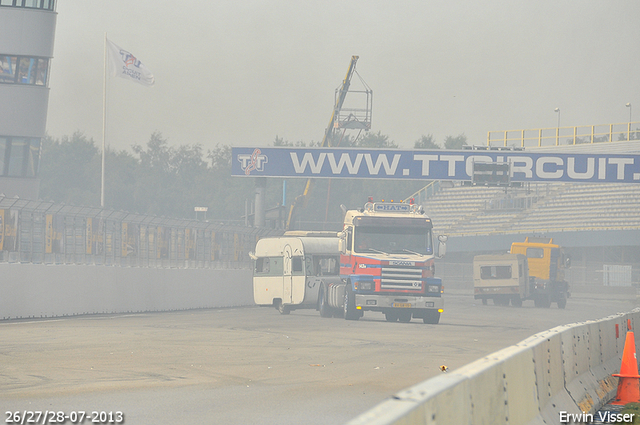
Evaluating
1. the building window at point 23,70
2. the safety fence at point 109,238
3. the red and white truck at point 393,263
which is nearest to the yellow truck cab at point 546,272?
the safety fence at point 109,238

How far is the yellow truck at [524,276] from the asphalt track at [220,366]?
2245cm

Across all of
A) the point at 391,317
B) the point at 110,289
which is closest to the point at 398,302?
the point at 391,317

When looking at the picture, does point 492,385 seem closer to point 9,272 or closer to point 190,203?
point 9,272

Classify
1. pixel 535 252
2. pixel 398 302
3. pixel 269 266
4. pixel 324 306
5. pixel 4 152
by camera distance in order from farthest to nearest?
pixel 535 252
pixel 4 152
pixel 269 266
pixel 324 306
pixel 398 302

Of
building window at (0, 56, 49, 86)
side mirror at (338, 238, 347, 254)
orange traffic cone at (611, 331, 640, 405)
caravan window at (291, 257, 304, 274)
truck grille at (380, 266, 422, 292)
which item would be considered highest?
building window at (0, 56, 49, 86)

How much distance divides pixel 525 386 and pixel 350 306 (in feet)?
64.5

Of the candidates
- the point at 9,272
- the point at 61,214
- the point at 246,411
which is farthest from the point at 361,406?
the point at 61,214

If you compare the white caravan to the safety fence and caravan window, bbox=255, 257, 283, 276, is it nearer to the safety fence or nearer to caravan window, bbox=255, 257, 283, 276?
caravan window, bbox=255, 257, 283, 276

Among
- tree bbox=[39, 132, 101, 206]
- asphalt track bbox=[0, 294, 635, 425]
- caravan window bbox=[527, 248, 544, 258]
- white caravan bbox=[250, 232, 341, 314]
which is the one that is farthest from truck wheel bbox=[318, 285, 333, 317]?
tree bbox=[39, 132, 101, 206]

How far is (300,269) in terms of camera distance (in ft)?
101

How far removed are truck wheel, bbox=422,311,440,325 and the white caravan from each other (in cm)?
357

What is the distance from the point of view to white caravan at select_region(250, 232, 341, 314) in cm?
3075

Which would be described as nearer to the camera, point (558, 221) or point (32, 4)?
point (32, 4)

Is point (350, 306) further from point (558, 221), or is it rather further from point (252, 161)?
point (558, 221)
